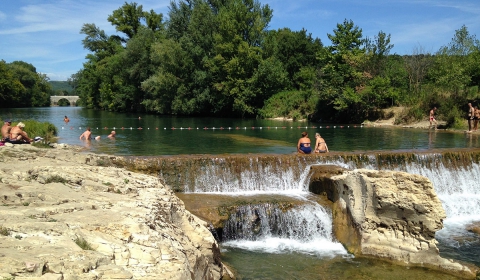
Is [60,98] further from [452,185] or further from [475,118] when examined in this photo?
[452,185]

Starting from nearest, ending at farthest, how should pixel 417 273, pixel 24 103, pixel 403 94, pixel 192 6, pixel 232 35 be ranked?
pixel 417 273 < pixel 403 94 < pixel 232 35 < pixel 192 6 < pixel 24 103

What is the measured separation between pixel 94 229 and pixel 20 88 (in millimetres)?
91091

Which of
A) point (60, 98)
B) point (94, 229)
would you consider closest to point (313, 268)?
point (94, 229)

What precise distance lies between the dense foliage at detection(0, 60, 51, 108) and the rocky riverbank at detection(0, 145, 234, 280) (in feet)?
267

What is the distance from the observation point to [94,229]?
5.55m

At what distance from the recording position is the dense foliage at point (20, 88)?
3135 inches

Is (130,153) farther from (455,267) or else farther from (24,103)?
(24,103)

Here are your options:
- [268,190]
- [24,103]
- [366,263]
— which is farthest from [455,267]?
[24,103]

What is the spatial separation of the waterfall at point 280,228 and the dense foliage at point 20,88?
266 feet

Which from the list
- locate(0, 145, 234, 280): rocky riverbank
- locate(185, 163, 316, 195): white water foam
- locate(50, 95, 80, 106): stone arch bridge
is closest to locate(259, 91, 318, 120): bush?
locate(185, 163, 316, 195): white water foam

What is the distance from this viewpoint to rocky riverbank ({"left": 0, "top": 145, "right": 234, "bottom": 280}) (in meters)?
4.38

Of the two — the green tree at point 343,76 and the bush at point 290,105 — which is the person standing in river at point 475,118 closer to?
the green tree at point 343,76

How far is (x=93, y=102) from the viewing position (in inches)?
3184

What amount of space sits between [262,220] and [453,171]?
816 centimetres
